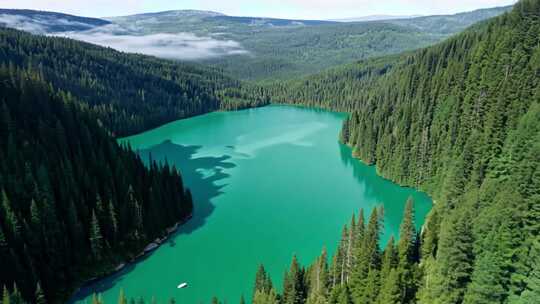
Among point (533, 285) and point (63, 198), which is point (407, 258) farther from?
point (63, 198)

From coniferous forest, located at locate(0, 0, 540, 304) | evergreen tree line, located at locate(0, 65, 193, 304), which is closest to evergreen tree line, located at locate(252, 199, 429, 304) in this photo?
coniferous forest, located at locate(0, 0, 540, 304)

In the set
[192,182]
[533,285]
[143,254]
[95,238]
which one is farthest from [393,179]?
[95,238]

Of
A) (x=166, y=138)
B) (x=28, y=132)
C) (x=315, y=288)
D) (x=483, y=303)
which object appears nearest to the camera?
(x=483, y=303)

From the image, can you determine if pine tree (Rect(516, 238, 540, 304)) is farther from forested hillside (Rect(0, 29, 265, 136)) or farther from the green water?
forested hillside (Rect(0, 29, 265, 136))

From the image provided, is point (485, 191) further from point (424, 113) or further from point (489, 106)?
point (424, 113)

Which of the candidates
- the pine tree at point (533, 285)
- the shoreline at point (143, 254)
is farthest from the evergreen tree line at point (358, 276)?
the shoreline at point (143, 254)

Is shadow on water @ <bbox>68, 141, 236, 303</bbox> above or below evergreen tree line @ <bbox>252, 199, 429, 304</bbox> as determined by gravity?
below

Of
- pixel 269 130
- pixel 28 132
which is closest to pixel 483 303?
pixel 28 132
